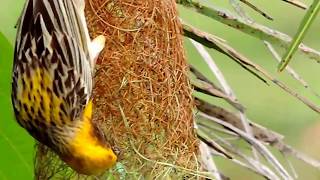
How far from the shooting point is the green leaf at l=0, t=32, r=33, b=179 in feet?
7.42

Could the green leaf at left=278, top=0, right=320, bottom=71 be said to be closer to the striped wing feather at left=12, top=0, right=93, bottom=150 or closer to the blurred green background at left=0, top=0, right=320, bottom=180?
the striped wing feather at left=12, top=0, right=93, bottom=150

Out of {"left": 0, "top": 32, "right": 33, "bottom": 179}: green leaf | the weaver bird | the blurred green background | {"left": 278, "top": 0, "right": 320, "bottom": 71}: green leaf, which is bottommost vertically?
the blurred green background

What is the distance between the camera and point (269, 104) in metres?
6.02

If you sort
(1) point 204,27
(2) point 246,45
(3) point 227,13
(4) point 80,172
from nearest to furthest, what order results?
1. (4) point 80,172
2. (3) point 227,13
3. (1) point 204,27
4. (2) point 246,45

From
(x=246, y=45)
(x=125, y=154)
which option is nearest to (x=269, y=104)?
(x=246, y=45)

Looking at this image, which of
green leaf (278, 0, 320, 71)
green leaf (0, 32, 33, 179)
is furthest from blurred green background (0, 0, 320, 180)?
green leaf (278, 0, 320, 71)

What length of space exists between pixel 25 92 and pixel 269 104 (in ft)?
12.9

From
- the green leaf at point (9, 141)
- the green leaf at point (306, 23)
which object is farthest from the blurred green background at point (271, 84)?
the green leaf at point (306, 23)

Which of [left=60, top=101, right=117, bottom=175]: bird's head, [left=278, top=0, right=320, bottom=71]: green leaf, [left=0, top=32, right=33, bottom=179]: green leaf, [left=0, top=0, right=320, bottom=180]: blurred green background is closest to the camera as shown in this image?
[left=278, top=0, right=320, bottom=71]: green leaf

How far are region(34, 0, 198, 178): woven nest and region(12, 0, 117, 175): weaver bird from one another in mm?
36

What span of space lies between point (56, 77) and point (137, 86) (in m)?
0.18

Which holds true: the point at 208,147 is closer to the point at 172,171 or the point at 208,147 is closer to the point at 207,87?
the point at 207,87

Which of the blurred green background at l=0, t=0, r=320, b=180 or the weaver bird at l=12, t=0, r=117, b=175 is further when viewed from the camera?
the blurred green background at l=0, t=0, r=320, b=180

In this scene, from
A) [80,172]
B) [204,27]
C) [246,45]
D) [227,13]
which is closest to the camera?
[80,172]
